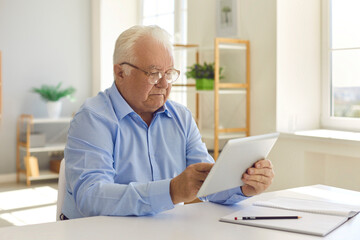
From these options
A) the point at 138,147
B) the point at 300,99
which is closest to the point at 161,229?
the point at 138,147

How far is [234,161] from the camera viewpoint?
4.65ft

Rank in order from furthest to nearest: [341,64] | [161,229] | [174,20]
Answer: [174,20]
[341,64]
[161,229]

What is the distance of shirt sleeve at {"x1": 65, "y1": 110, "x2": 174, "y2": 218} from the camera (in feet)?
4.88

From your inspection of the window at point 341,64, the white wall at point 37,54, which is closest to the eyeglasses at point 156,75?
the window at point 341,64

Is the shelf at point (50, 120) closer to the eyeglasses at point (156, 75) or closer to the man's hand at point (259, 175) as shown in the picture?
the eyeglasses at point (156, 75)

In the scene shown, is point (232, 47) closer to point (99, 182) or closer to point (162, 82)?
point (162, 82)

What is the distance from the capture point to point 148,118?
188 centimetres

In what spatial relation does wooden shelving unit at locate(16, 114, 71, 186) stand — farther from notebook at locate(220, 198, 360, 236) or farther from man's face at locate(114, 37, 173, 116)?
notebook at locate(220, 198, 360, 236)

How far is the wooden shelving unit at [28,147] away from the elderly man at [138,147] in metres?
3.90

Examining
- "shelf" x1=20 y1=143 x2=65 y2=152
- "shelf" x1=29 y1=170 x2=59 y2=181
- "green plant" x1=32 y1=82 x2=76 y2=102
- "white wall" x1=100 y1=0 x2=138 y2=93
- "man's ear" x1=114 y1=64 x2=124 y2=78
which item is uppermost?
"white wall" x1=100 y1=0 x2=138 y2=93

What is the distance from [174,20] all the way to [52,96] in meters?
1.65

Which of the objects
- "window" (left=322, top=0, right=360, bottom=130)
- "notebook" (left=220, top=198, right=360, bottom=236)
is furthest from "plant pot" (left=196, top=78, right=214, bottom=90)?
"notebook" (left=220, top=198, right=360, bottom=236)

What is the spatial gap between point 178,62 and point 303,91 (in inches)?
64.8

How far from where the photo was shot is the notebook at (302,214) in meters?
1.36
